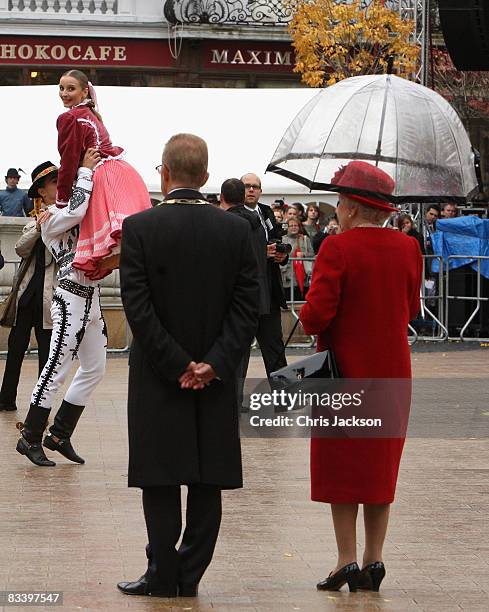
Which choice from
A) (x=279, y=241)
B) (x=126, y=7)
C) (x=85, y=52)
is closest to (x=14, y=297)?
(x=279, y=241)

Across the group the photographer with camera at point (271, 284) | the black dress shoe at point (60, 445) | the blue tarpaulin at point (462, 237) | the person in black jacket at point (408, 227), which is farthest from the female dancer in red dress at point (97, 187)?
the blue tarpaulin at point (462, 237)

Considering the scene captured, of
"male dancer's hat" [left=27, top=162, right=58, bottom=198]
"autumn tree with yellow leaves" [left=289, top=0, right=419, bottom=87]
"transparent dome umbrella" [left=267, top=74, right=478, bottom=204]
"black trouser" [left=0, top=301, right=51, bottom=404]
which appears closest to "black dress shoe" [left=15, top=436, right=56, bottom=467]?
"male dancer's hat" [left=27, top=162, right=58, bottom=198]

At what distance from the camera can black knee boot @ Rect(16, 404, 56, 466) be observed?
8.97 meters

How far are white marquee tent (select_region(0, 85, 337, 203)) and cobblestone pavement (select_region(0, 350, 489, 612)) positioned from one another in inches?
543

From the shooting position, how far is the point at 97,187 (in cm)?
868

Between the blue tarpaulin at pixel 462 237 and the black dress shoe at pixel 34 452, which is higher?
the blue tarpaulin at pixel 462 237

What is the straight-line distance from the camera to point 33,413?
898cm

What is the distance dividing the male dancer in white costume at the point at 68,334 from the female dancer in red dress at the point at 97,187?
56 millimetres

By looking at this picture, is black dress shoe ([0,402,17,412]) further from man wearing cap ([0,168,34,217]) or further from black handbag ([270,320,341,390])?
man wearing cap ([0,168,34,217])

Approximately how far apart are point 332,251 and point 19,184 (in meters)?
18.0

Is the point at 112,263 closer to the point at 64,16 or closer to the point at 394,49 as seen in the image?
the point at 394,49

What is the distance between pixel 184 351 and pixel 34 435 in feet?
11.4

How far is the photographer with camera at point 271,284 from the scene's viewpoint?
472 inches

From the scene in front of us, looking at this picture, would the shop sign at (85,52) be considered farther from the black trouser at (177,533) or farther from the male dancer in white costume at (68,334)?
the black trouser at (177,533)
